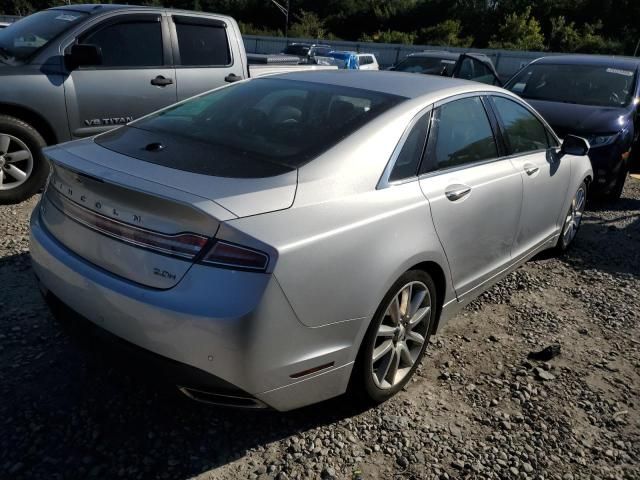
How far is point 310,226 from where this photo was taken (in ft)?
6.89

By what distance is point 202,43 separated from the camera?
6.11m

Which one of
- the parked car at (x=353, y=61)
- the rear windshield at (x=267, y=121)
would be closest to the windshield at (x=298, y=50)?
the parked car at (x=353, y=61)

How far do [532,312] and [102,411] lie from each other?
2.86 m

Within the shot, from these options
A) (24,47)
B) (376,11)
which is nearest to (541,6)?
(376,11)

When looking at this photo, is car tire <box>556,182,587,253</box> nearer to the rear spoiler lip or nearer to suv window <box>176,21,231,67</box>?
the rear spoiler lip

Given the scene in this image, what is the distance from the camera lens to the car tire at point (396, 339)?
2441mm

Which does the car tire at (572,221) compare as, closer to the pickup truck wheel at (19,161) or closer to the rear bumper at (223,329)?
the rear bumper at (223,329)

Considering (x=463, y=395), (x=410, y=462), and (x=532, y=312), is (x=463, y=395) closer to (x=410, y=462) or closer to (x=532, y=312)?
(x=410, y=462)

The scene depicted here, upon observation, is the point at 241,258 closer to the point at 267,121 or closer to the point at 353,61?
the point at 267,121

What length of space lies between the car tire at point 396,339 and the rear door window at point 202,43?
14.1ft

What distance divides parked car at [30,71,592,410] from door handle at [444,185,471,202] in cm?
1

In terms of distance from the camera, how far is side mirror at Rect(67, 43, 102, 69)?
497 cm

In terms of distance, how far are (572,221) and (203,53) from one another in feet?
13.7

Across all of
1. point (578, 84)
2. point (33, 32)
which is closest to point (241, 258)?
point (33, 32)
